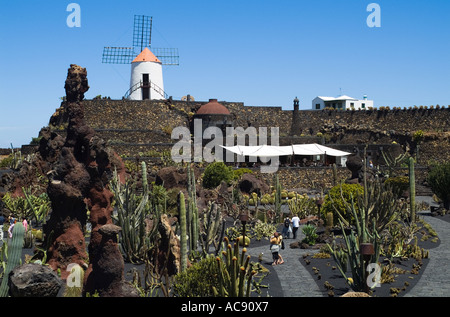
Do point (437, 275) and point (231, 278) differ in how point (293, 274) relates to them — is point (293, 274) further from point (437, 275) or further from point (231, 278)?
point (231, 278)

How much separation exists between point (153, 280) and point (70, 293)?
6.47 ft

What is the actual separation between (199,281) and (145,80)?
37346 mm

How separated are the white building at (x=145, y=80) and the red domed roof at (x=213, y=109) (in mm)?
4908

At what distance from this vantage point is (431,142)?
140 ft

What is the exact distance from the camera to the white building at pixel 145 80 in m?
47.4

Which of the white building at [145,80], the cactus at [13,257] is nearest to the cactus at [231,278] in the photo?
the cactus at [13,257]

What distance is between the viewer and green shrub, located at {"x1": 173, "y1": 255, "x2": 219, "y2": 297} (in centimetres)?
1147

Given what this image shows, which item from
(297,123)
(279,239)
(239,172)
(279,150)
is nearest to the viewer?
(279,239)

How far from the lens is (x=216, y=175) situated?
30.8 metres

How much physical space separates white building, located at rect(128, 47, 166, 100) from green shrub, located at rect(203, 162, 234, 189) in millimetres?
17874

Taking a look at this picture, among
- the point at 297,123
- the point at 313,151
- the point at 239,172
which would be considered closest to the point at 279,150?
the point at 313,151
